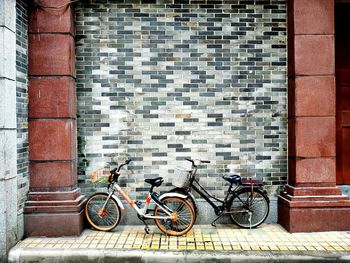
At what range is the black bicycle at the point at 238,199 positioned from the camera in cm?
Answer: 672

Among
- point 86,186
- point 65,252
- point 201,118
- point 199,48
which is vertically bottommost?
point 65,252

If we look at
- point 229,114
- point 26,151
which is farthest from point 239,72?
point 26,151

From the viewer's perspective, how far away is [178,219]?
6.45m

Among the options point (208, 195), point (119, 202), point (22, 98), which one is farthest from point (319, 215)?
point (22, 98)

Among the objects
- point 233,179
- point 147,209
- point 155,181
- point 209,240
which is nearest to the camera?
point 209,240

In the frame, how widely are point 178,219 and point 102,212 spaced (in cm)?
141

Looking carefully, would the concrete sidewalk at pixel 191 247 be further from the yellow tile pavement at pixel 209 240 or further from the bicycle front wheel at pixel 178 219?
the bicycle front wheel at pixel 178 219

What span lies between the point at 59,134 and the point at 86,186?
3.96 feet

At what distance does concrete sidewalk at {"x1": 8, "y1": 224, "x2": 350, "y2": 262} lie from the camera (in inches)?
218

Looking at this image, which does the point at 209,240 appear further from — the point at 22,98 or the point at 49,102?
the point at 22,98

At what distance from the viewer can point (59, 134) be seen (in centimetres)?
648

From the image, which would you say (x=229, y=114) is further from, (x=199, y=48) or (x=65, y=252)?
(x=65, y=252)

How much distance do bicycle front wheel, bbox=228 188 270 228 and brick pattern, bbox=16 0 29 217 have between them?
12.4ft

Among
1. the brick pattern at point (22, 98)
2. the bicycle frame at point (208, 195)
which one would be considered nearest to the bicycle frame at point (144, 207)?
the bicycle frame at point (208, 195)
